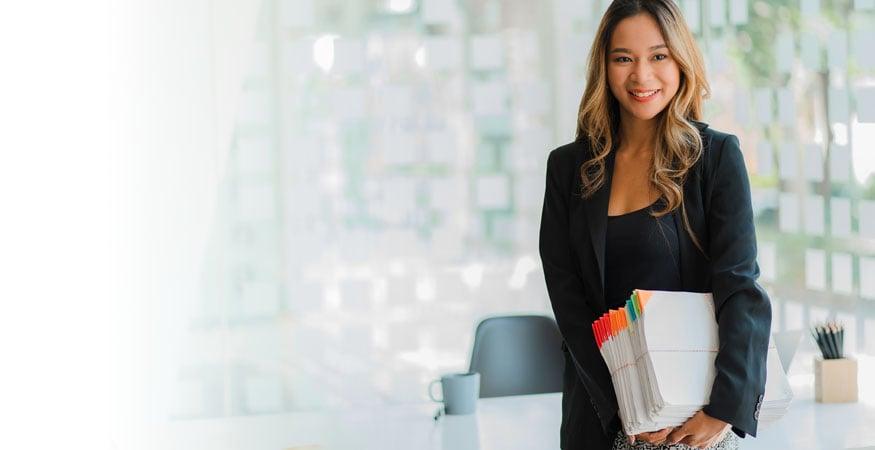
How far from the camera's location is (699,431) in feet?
5.34

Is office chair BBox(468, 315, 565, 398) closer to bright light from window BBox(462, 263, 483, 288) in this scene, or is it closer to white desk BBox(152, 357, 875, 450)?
white desk BBox(152, 357, 875, 450)

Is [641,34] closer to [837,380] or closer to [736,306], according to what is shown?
[736,306]

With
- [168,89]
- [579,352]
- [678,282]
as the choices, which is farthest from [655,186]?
[168,89]

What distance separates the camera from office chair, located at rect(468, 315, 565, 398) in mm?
3254

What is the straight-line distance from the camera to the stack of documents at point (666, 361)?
1.60 m

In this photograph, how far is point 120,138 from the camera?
448 cm

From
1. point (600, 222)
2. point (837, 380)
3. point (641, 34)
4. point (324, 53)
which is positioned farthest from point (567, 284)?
point (324, 53)

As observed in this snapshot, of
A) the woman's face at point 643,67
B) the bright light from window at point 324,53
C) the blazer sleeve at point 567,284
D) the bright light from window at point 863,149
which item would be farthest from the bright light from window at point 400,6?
the woman's face at point 643,67

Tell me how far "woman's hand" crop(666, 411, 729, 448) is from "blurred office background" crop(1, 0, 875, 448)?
3017 millimetres

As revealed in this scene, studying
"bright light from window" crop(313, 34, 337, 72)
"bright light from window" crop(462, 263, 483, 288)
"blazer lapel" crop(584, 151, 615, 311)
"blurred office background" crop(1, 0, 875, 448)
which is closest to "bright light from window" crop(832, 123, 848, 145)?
"blurred office background" crop(1, 0, 875, 448)

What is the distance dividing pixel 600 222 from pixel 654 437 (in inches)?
14.6

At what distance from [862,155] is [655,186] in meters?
2.92

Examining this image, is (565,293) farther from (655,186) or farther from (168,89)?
(168,89)

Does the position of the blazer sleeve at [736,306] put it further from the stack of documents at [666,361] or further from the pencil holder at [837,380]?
the pencil holder at [837,380]
